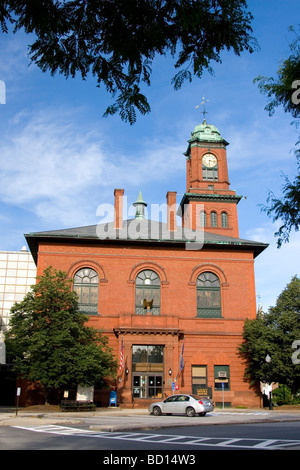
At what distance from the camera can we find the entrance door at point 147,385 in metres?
34.6

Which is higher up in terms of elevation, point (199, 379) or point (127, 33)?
point (127, 33)

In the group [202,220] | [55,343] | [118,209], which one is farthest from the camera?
[202,220]

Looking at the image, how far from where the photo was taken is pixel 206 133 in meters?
61.2

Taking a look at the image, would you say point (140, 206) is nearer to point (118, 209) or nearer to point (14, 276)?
point (118, 209)

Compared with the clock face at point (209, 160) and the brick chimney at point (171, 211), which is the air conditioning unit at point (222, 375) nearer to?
the brick chimney at point (171, 211)

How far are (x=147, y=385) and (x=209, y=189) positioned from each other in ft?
96.6

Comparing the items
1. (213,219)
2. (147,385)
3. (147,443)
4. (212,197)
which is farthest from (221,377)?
(212,197)

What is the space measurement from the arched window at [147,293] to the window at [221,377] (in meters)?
6.63

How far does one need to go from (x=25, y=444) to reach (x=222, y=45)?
35.2ft

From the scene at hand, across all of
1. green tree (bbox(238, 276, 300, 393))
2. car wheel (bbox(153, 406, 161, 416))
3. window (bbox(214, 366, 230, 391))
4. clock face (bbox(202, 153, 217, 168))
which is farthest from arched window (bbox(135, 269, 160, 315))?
clock face (bbox(202, 153, 217, 168))

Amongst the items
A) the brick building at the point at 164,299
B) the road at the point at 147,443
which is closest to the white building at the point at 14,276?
the brick building at the point at 164,299
